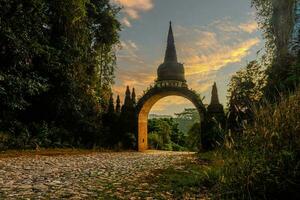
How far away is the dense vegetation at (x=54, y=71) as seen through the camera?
1647 cm

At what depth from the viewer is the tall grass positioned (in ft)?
14.3

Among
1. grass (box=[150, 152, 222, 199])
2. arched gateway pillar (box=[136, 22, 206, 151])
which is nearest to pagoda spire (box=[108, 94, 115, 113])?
arched gateway pillar (box=[136, 22, 206, 151])

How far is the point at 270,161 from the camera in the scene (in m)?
4.45

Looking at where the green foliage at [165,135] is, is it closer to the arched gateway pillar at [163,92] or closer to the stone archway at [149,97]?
the stone archway at [149,97]

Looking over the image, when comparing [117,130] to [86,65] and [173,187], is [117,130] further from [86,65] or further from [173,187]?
[173,187]

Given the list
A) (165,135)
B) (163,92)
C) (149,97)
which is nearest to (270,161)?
(163,92)

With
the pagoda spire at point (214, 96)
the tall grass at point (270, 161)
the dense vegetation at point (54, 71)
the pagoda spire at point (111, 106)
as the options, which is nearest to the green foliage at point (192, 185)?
the tall grass at point (270, 161)

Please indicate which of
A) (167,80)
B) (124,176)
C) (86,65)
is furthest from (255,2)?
(124,176)

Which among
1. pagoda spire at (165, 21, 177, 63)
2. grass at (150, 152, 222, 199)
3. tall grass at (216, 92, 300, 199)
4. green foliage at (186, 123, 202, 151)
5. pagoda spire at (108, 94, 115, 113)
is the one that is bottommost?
grass at (150, 152, 222, 199)

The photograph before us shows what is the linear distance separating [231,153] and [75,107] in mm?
16752

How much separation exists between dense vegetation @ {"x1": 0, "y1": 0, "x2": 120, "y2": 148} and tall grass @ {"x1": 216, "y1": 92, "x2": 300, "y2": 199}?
1321 cm

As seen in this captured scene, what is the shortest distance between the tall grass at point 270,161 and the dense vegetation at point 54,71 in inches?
520

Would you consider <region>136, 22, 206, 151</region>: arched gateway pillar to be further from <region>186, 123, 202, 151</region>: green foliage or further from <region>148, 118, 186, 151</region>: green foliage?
<region>186, 123, 202, 151</region>: green foliage

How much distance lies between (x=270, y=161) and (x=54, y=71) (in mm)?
16802
